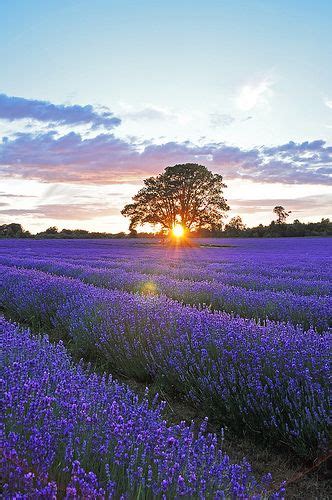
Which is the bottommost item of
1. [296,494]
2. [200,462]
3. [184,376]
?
[296,494]

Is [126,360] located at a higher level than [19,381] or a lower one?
lower

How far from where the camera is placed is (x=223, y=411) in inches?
118

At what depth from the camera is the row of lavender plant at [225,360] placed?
2.62 metres

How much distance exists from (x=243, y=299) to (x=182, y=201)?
111ft

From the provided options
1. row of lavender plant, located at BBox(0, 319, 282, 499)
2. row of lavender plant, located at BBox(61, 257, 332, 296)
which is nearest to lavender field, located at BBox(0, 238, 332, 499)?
row of lavender plant, located at BBox(0, 319, 282, 499)

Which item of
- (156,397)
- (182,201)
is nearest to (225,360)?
(156,397)

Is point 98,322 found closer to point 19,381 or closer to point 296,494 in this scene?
point 19,381

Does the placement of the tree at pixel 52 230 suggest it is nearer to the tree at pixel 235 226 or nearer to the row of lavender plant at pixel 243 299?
the tree at pixel 235 226

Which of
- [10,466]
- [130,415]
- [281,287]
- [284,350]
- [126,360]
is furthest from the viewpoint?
[281,287]

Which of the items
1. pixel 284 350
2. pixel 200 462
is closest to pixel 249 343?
pixel 284 350

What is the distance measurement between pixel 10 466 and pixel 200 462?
0.64 meters

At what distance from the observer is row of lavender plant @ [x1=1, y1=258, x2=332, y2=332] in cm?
500

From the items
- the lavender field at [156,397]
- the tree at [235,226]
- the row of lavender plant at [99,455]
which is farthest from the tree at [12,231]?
the row of lavender plant at [99,455]

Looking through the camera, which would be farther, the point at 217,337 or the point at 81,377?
the point at 217,337
